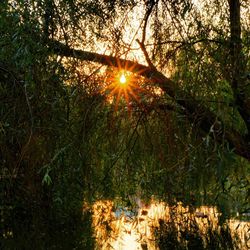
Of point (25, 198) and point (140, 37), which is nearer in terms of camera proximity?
point (140, 37)

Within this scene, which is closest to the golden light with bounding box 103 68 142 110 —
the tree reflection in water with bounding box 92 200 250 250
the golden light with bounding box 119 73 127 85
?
the golden light with bounding box 119 73 127 85

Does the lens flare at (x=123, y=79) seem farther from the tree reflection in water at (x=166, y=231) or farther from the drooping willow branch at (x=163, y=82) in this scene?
the tree reflection in water at (x=166, y=231)

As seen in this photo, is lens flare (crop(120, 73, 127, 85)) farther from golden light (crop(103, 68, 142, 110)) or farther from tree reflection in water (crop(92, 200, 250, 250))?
tree reflection in water (crop(92, 200, 250, 250))

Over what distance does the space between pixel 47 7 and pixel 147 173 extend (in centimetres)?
156

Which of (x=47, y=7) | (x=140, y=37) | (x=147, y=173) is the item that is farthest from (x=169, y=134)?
(x=47, y=7)

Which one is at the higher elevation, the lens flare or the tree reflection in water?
the lens flare

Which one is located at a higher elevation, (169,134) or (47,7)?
(47,7)

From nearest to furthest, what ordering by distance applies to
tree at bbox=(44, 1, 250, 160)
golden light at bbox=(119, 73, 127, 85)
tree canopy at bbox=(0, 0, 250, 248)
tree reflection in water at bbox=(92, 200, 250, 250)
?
1. tree canopy at bbox=(0, 0, 250, 248)
2. tree at bbox=(44, 1, 250, 160)
3. golden light at bbox=(119, 73, 127, 85)
4. tree reflection in water at bbox=(92, 200, 250, 250)

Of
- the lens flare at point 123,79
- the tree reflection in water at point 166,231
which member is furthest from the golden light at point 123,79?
the tree reflection in water at point 166,231

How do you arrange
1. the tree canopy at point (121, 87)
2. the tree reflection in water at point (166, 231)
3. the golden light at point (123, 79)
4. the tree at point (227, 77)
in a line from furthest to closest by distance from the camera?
the tree reflection in water at point (166, 231) → the golden light at point (123, 79) → the tree at point (227, 77) → the tree canopy at point (121, 87)

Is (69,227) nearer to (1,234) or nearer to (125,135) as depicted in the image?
(1,234)

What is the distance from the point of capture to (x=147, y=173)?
377cm

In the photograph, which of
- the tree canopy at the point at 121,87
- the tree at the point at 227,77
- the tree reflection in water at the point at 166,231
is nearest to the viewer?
the tree canopy at the point at 121,87

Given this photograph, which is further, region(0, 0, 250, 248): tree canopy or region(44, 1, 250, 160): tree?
region(44, 1, 250, 160): tree
